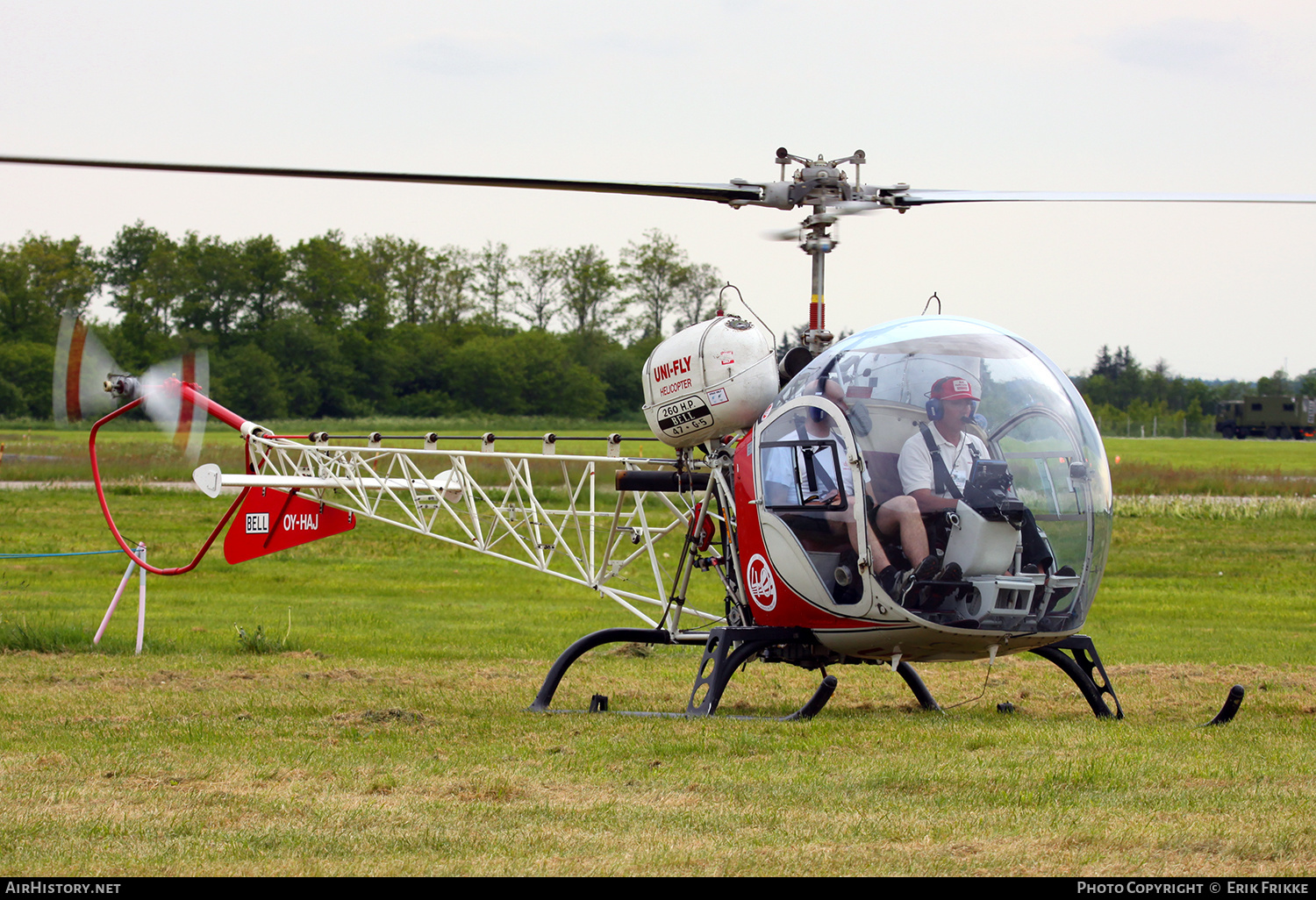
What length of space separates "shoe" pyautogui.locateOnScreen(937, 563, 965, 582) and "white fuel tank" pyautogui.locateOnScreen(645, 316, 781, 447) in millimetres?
2025

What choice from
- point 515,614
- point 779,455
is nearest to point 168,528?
point 515,614

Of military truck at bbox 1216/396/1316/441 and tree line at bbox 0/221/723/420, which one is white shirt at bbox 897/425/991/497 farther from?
military truck at bbox 1216/396/1316/441

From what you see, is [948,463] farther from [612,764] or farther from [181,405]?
[181,405]

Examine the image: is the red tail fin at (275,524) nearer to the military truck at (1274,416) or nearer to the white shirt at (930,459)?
the white shirt at (930,459)

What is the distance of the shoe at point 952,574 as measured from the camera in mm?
7934

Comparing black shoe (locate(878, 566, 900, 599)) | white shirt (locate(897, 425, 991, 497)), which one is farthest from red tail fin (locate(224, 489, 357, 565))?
white shirt (locate(897, 425, 991, 497))

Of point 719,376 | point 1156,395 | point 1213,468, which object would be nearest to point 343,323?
point 1213,468

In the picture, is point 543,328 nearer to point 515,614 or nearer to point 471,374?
point 471,374

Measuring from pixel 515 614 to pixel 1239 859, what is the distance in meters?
14.2

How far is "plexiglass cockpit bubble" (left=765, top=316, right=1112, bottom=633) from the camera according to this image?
7.91m

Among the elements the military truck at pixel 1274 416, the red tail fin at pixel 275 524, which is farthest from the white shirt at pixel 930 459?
the military truck at pixel 1274 416

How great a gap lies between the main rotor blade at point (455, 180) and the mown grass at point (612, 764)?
345 cm

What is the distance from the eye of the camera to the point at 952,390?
8.15 metres

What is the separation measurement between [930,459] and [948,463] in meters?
0.10
